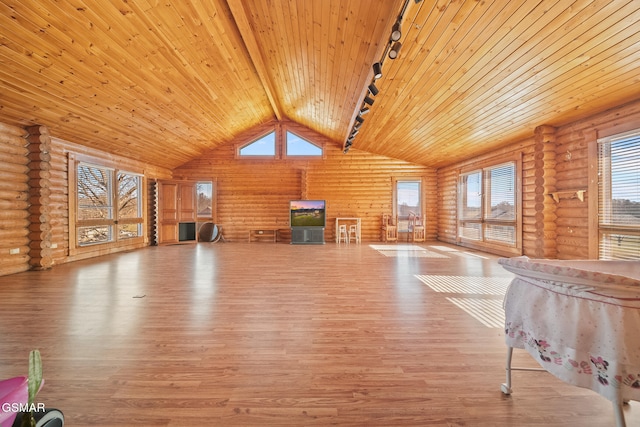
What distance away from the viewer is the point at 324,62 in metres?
5.01

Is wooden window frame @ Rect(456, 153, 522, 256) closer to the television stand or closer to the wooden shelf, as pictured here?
the wooden shelf

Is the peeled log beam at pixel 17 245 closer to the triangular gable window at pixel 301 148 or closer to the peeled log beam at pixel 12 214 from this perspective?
the peeled log beam at pixel 12 214

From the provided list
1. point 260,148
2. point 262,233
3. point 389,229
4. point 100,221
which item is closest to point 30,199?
point 100,221

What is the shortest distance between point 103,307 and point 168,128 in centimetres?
529

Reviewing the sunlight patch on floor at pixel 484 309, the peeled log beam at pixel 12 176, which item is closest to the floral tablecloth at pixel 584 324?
the sunlight patch on floor at pixel 484 309

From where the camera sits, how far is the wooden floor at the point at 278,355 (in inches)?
59.0

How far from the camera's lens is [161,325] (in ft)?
8.52

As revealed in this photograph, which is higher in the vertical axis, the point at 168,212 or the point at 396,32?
the point at 396,32

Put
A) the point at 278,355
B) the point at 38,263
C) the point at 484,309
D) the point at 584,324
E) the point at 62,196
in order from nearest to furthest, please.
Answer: the point at 584,324
the point at 278,355
the point at 484,309
the point at 38,263
the point at 62,196

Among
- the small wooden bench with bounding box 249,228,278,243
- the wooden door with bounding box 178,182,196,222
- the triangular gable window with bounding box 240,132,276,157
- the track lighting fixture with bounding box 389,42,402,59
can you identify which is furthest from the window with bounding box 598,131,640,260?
the wooden door with bounding box 178,182,196,222

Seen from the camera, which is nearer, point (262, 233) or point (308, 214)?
point (308, 214)

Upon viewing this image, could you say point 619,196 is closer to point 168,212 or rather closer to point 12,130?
point 12,130

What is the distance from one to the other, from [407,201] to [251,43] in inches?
278

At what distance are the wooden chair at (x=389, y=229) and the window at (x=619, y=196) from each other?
5509 mm
